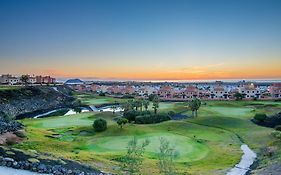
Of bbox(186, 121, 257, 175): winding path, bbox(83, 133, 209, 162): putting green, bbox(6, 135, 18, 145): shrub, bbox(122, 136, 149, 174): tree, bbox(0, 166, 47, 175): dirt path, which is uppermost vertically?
bbox(122, 136, 149, 174): tree

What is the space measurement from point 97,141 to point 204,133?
60.7 feet

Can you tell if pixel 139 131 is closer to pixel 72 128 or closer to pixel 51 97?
pixel 72 128

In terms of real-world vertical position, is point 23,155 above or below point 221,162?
above

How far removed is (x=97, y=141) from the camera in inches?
1861

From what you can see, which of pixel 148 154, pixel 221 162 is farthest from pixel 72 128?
pixel 221 162

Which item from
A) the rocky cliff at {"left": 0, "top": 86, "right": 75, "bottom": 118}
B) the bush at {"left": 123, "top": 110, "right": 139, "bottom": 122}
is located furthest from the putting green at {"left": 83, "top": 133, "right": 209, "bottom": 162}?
the rocky cliff at {"left": 0, "top": 86, "right": 75, "bottom": 118}

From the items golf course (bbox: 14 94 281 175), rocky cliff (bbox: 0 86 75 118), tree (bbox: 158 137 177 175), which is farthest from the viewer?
rocky cliff (bbox: 0 86 75 118)

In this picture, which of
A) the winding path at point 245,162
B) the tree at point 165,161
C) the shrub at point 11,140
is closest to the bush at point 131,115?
the winding path at point 245,162

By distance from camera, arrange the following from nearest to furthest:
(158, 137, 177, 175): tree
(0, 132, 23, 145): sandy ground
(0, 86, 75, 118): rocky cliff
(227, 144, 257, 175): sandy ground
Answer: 1. (158, 137, 177, 175): tree
2. (227, 144, 257, 175): sandy ground
3. (0, 132, 23, 145): sandy ground
4. (0, 86, 75, 118): rocky cliff

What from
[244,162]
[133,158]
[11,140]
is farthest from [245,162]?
[11,140]

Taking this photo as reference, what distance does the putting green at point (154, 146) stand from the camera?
38.6m

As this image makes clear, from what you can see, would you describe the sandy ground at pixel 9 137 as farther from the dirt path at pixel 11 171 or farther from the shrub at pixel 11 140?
the dirt path at pixel 11 171

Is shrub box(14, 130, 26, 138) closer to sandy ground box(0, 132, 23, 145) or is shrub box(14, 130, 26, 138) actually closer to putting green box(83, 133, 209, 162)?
sandy ground box(0, 132, 23, 145)

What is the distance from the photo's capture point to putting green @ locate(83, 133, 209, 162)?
38625 mm
